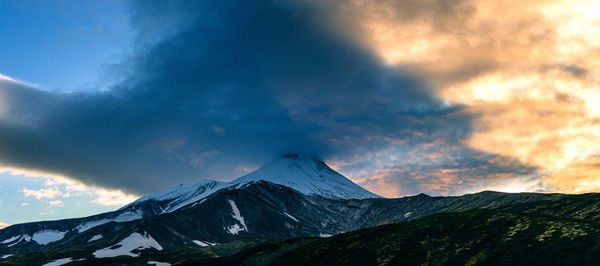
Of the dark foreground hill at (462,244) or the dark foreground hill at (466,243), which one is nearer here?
the dark foreground hill at (462,244)

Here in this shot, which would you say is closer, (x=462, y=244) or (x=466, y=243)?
(x=462, y=244)

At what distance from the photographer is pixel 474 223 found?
10469cm

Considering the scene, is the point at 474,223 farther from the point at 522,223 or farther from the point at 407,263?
the point at 407,263

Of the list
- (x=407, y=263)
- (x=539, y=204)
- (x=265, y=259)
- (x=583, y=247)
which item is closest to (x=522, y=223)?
(x=583, y=247)

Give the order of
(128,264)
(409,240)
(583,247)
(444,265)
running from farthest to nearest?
(128,264) < (409,240) < (444,265) < (583,247)

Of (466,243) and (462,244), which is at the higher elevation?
(466,243)

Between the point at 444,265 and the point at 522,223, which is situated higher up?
the point at 522,223

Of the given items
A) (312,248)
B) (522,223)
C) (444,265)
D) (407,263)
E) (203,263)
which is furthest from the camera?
(203,263)

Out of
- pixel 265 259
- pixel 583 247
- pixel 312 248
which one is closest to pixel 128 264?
pixel 265 259

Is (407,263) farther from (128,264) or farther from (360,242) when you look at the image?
(128,264)

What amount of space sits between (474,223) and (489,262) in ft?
96.5

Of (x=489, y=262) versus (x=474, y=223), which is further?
(x=474, y=223)

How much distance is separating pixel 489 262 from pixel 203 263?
9498 cm

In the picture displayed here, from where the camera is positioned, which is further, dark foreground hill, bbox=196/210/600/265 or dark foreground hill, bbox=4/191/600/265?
dark foreground hill, bbox=4/191/600/265
